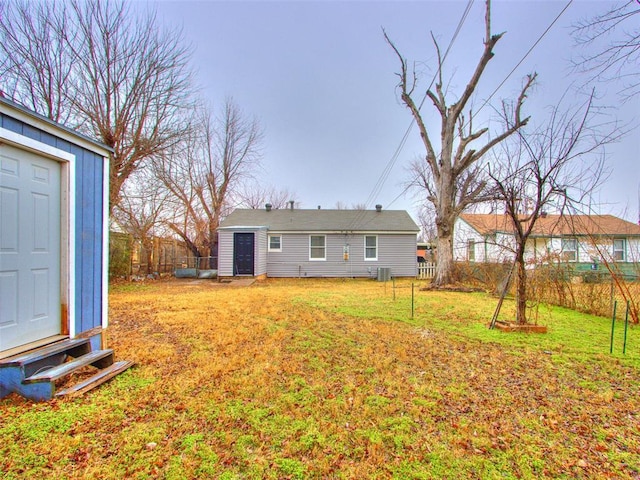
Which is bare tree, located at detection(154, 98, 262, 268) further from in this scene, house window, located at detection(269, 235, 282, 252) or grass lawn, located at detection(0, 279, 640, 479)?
grass lawn, located at detection(0, 279, 640, 479)

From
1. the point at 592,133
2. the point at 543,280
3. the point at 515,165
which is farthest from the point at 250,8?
the point at 543,280

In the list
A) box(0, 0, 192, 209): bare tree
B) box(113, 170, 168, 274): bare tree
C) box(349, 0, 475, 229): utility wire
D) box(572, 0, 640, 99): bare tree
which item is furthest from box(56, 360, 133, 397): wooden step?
box(113, 170, 168, 274): bare tree

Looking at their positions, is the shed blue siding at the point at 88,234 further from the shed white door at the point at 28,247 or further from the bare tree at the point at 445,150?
the bare tree at the point at 445,150

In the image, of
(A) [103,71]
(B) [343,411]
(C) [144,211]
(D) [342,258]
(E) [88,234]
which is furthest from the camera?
(D) [342,258]

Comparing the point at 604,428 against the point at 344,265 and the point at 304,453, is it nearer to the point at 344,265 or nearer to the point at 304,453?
the point at 304,453

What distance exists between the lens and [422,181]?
19.7 meters

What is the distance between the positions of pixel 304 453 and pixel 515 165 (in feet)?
20.7

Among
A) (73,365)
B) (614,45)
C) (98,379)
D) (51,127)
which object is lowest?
(98,379)

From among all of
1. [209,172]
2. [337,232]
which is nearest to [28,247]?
[337,232]

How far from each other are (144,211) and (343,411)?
48.6 ft

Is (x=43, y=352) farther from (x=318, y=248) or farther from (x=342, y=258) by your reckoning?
(x=342, y=258)

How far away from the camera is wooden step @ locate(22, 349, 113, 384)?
2.71 meters

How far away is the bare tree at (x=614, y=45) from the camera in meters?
3.91

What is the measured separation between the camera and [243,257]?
13.6 metres
